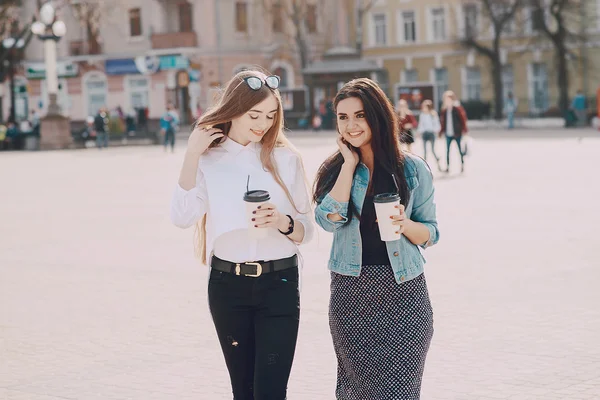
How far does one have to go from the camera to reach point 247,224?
4.81 metres

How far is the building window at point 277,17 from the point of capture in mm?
Result: 66125

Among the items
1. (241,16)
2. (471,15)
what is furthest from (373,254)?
(241,16)

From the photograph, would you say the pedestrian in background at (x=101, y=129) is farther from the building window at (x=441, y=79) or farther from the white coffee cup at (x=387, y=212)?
the white coffee cup at (x=387, y=212)

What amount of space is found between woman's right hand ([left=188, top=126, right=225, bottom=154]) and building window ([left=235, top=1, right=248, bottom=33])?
60835 mm

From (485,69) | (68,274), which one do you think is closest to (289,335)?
(68,274)

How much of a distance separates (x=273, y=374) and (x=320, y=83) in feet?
167

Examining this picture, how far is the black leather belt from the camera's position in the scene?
486cm

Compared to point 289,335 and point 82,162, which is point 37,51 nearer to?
point 82,162

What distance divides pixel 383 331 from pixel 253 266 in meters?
0.58

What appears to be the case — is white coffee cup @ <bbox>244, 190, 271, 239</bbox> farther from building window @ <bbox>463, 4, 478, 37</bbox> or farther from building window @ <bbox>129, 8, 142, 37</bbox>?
building window @ <bbox>129, 8, 142, 37</bbox>

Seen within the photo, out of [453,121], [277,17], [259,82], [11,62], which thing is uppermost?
[277,17]

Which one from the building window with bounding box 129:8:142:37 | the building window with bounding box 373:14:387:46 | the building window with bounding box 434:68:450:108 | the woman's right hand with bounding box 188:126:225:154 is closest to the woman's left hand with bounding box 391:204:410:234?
the woman's right hand with bounding box 188:126:225:154

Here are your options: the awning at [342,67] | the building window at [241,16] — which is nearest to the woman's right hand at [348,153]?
the awning at [342,67]

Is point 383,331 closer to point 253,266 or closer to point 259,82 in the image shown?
point 253,266
